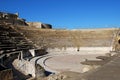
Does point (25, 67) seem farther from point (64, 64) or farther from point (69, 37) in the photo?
point (69, 37)

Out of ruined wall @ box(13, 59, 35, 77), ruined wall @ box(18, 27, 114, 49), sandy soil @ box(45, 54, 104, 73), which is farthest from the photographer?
ruined wall @ box(18, 27, 114, 49)

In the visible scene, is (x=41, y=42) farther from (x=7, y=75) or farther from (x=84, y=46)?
(x=7, y=75)

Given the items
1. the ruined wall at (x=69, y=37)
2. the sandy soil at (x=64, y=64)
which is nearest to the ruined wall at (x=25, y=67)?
the sandy soil at (x=64, y=64)

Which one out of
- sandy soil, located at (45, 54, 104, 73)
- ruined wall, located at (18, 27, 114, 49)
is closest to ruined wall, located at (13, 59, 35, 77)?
sandy soil, located at (45, 54, 104, 73)

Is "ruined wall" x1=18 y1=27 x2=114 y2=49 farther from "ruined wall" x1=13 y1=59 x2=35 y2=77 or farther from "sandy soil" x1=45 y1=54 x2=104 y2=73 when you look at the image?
"ruined wall" x1=13 y1=59 x2=35 y2=77

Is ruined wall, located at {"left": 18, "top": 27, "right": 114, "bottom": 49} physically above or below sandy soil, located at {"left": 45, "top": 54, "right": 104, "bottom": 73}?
above

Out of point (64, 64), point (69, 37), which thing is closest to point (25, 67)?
point (64, 64)

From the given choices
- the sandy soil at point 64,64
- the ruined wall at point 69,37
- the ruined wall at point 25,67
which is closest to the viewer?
the ruined wall at point 25,67

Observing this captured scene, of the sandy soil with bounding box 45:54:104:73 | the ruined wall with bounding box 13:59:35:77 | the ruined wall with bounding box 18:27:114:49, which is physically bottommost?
the sandy soil with bounding box 45:54:104:73

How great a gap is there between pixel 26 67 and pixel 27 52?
7784 millimetres

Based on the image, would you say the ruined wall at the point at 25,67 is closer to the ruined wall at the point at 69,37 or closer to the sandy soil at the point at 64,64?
the sandy soil at the point at 64,64

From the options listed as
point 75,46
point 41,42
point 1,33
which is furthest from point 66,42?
point 1,33

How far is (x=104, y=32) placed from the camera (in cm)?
3428

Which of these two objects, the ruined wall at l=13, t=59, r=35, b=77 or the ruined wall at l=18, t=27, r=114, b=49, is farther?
the ruined wall at l=18, t=27, r=114, b=49
